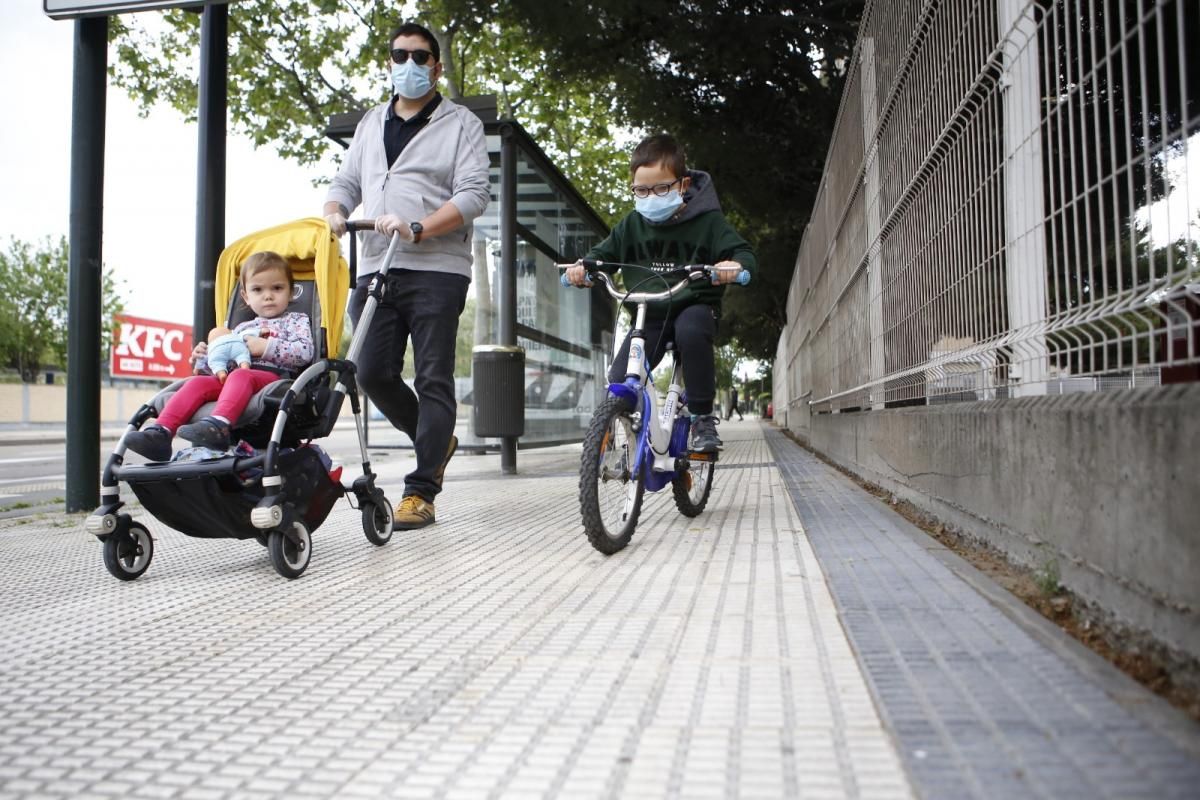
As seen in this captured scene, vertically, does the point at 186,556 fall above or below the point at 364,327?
below

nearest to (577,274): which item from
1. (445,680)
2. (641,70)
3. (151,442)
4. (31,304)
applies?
(151,442)

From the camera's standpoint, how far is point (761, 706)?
5.68ft

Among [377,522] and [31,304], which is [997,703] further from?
[31,304]

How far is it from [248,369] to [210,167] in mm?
2898

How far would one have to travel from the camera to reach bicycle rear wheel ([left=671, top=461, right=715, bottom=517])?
14.6 feet

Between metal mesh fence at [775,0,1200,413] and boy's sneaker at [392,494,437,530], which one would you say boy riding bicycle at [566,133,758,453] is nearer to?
metal mesh fence at [775,0,1200,413]

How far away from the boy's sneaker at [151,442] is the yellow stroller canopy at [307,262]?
83cm

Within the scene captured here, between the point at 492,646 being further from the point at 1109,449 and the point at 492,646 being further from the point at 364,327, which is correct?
the point at 364,327

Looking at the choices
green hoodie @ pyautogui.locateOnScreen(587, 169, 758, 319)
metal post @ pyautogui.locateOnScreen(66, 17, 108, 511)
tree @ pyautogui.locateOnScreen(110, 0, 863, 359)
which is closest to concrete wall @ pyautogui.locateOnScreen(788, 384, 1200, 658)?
green hoodie @ pyautogui.locateOnScreen(587, 169, 758, 319)

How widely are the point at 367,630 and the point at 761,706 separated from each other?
44.4 inches

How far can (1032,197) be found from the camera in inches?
104

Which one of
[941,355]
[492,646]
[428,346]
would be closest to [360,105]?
[428,346]

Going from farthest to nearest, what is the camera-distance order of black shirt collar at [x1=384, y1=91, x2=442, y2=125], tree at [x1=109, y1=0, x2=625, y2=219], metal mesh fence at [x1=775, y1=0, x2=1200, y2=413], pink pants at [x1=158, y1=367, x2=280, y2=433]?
tree at [x1=109, y1=0, x2=625, y2=219]
black shirt collar at [x1=384, y1=91, x2=442, y2=125]
pink pants at [x1=158, y1=367, x2=280, y2=433]
metal mesh fence at [x1=775, y1=0, x2=1200, y2=413]

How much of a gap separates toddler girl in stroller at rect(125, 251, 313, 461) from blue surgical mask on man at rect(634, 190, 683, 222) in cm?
159
